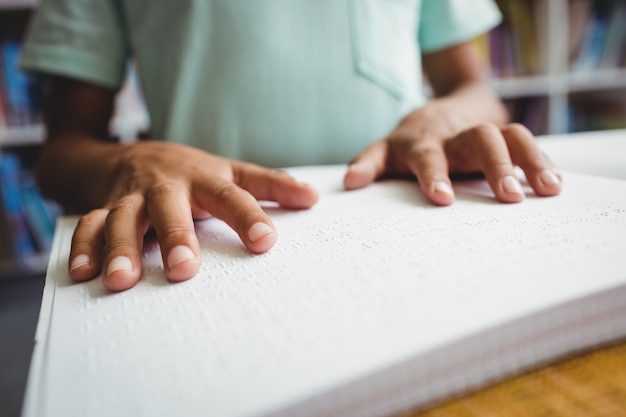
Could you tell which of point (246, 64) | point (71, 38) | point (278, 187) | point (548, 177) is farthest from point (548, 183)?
point (71, 38)

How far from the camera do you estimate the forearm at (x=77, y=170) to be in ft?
1.84

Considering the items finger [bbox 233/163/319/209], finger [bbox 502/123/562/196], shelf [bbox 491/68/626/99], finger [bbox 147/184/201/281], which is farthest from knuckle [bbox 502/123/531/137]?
shelf [bbox 491/68/626/99]

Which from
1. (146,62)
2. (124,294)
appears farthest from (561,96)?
(124,294)

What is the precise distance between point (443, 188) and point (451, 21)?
0.54 m

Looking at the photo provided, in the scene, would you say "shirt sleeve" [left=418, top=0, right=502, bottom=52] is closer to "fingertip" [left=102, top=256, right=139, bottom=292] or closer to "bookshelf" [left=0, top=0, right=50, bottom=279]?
"fingertip" [left=102, top=256, right=139, bottom=292]

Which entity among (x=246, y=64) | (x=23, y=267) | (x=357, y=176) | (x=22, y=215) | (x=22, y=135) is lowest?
(x=23, y=267)

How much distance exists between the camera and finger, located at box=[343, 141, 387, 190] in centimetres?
50

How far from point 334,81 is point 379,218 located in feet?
1.33

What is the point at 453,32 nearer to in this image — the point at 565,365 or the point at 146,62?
the point at 146,62

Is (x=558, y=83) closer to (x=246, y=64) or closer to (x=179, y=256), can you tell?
(x=246, y=64)

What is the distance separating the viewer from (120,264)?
1.04 feet

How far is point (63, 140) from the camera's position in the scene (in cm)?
73

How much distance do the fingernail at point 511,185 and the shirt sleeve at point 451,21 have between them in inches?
20.4

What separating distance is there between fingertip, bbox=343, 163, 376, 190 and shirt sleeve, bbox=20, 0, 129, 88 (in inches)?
18.1
